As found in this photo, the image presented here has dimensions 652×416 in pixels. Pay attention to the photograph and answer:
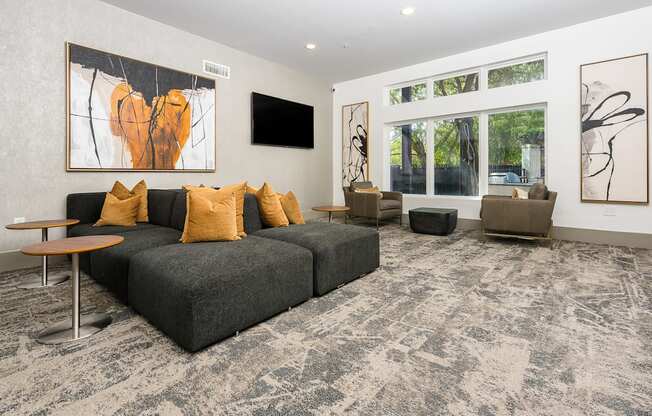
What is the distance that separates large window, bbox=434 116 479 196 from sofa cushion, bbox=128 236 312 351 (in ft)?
15.1

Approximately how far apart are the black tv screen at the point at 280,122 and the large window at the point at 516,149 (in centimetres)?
353

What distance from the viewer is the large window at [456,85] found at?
19.0ft

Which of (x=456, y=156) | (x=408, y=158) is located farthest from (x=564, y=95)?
(x=408, y=158)

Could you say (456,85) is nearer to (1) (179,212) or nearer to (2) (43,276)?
(1) (179,212)

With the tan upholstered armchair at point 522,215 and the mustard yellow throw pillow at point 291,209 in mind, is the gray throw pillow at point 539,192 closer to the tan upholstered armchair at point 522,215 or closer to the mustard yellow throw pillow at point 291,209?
the tan upholstered armchair at point 522,215

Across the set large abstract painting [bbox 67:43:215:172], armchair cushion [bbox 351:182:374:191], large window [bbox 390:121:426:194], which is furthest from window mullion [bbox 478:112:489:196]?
large abstract painting [bbox 67:43:215:172]

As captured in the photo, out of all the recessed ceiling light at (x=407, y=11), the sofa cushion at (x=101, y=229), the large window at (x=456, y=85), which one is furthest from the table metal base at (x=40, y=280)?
the large window at (x=456, y=85)

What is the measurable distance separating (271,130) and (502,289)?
4.69 metres

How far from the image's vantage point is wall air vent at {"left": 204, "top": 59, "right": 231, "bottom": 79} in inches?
200

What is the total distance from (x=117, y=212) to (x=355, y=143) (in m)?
5.08

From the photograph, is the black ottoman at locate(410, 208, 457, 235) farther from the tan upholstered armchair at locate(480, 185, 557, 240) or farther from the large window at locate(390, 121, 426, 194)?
the large window at locate(390, 121, 426, 194)

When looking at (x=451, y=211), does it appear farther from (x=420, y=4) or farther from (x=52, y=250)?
(x=52, y=250)

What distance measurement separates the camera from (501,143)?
5.62 metres

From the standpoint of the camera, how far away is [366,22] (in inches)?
182
